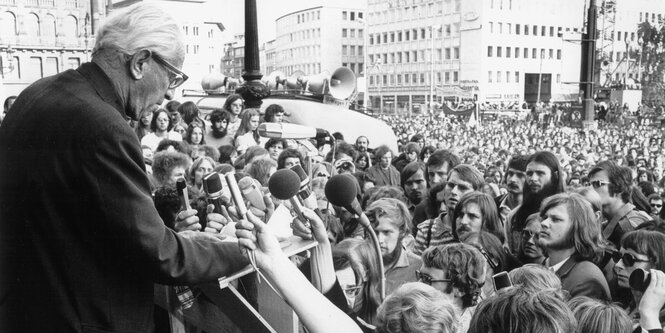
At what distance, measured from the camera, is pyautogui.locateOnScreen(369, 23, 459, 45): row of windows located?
259ft

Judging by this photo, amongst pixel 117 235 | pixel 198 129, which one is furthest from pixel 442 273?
pixel 198 129

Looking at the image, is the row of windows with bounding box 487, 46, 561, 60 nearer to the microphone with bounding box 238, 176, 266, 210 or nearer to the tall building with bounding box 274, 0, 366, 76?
the tall building with bounding box 274, 0, 366, 76

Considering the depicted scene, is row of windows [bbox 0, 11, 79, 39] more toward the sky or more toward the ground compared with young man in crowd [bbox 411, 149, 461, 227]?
more toward the sky

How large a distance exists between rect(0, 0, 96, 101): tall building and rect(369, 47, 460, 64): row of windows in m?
35.5

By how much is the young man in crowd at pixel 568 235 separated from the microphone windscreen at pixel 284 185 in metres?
2.32

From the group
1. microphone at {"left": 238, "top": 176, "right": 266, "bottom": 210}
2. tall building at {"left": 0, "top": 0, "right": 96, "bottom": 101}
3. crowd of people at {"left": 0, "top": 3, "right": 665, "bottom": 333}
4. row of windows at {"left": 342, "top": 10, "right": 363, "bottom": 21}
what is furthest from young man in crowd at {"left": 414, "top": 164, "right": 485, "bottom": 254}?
row of windows at {"left": 342, "top": 10, "right": 363, "bottom": 21}

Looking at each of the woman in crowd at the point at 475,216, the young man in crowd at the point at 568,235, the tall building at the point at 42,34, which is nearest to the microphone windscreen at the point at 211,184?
the young man in crowd at the point at 568,235

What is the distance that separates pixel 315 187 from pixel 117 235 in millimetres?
3527

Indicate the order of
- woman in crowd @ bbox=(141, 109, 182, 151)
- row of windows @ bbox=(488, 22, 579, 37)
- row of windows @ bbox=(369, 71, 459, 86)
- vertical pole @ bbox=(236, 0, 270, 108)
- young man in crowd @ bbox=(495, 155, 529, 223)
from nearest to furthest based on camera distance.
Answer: young man in crowd @ bbox=(495, 155, 529, 223) < woman in crowd @ bbox=(141, 109, 182, 151) < vertical pole @ bbox=(236, 0, 270, 108) < row of windows @ bbox=(488, 22, 579, 37) < row of windows @ bbox=(369, 71, 459, 86)

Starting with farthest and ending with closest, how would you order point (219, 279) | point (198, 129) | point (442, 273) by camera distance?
point (198, 129) → point (442, 273) → point (219, 279)

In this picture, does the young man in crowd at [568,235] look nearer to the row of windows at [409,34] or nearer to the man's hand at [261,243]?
the man's hand at [261,243]

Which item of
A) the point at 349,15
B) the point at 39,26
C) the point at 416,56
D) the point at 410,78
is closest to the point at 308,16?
the point at 349,15

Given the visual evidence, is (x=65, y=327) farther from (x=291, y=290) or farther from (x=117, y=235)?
(x=291, y=290)

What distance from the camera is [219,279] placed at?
1.70 meters
